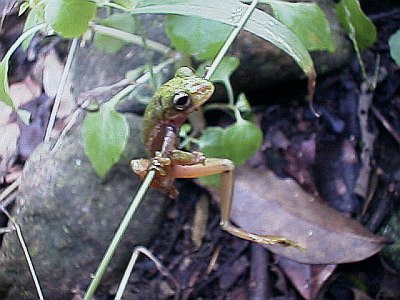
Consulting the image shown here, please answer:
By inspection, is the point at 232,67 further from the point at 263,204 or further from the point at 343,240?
the point at 343,240

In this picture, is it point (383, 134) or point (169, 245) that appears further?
point (383, 134)

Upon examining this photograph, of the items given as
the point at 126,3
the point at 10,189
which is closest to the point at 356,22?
the point at 126,3

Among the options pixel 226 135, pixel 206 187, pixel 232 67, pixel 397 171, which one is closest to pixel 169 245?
pixel 206 187

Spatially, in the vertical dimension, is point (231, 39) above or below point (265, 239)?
above

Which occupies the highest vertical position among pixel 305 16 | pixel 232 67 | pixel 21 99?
pixel 305 16

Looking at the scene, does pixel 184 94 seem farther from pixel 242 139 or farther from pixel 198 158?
pixel 242 139
